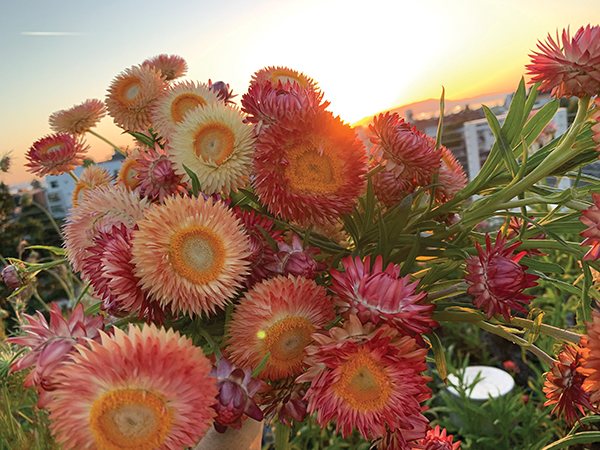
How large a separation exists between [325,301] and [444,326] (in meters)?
1.88

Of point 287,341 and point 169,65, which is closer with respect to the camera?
point 287,341

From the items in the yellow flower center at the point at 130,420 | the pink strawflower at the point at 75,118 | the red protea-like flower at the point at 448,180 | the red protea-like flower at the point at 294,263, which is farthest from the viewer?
the pink strawflower at the point at 75,118

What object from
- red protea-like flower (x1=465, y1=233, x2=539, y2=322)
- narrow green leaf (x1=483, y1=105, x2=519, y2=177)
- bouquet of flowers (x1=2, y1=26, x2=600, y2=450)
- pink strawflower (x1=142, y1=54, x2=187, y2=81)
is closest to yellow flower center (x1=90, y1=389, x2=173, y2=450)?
bouquet of flowers (x1=2, y1=26, x2=600, y2=450)

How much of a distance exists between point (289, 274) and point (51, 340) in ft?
0.52

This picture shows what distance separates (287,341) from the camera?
0.33 meters

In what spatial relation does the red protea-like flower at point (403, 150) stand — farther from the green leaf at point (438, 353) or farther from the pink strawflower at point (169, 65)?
the pink strawflower at point (169, 65)

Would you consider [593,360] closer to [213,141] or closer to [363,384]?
[363,384]

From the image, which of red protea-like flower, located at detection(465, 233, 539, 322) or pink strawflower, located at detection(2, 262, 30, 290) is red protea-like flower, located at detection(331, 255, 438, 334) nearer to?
red protea-like flower, located at detection(465, 233, 539, 322)

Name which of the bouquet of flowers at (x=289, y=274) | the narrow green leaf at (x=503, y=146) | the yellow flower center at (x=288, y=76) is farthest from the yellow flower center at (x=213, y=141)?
the narrow green leaf at (x=503, y=146)

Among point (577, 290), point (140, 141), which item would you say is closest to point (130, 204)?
point (140, 141)

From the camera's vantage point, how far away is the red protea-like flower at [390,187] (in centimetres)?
41

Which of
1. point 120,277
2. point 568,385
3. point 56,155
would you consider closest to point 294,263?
point 120,277

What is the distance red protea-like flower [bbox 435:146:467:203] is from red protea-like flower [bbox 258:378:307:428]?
229 mm

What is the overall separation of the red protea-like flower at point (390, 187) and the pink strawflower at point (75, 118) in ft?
1.15
